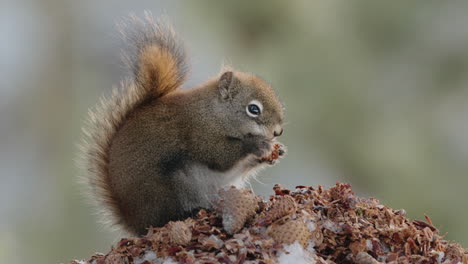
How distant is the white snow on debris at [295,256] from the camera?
52.8 inches

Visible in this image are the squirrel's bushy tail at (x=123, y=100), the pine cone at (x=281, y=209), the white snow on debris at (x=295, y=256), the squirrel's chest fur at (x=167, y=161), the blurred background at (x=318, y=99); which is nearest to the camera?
the white snow on debris at (x=295, y=256)

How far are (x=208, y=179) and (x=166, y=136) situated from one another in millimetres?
178

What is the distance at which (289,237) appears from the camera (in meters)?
1.39

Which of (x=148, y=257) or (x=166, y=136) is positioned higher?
(x=166, y=136)

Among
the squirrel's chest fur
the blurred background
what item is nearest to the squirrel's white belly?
the squirrel's chest fur

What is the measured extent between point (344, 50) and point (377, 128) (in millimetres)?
561

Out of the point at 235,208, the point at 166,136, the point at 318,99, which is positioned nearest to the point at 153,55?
the point at 166,136

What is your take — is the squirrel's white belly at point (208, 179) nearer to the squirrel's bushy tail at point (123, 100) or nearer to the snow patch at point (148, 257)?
the squirrel's bushy tail at point (123, 100)

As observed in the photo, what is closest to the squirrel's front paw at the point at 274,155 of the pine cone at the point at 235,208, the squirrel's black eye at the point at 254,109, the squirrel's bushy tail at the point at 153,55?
the squirrel's black eye at the point at 254,109

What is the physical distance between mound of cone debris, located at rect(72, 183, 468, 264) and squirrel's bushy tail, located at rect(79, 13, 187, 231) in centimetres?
41

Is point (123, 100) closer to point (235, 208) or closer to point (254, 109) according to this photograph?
point (254, 109)

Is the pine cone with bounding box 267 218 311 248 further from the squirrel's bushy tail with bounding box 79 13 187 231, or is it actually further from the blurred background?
the blurred background

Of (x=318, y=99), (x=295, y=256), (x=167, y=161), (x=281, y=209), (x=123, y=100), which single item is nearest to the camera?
(x=295, y=256)

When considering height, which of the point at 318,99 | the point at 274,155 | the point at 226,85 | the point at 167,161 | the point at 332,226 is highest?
the point at 318,99
